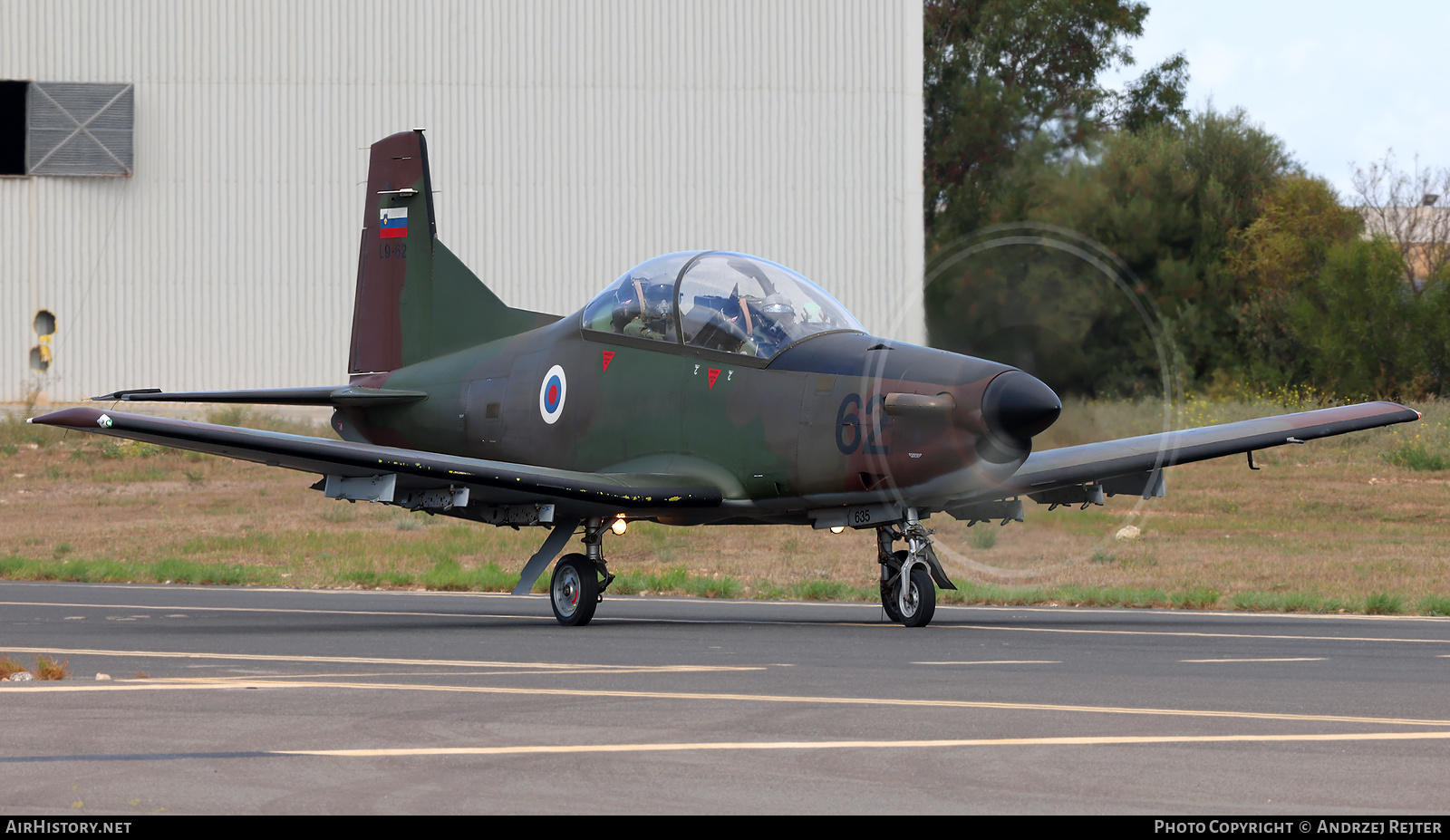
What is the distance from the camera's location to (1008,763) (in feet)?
22.0

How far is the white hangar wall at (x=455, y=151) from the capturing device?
36500mm

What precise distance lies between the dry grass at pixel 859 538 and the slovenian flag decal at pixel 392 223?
487 centimetres

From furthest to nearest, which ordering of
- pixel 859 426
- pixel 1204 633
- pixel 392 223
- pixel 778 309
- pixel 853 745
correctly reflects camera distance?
1. pixel 392 223
2. pixel 778 309
3. pixel 1204 633
4. pixel 859 426
5. pixel 853 745

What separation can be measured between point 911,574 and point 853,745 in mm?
6693

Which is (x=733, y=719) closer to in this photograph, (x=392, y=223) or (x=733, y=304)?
(x=733, y=304)

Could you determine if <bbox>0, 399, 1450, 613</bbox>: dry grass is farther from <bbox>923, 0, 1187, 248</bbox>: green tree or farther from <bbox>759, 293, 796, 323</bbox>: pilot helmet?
<bbox>923, 0, 1187, 248</bbox>: green tree

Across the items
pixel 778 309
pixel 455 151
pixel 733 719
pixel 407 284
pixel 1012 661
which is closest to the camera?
pixel 733 719

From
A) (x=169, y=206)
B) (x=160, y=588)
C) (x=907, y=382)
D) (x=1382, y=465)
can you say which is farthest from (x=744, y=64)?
(x=907, y=382)

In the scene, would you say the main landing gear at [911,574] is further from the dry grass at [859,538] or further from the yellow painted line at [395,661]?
the yellow painted line at [395,661]

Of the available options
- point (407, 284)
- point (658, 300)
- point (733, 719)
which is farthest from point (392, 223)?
point (733, 719)

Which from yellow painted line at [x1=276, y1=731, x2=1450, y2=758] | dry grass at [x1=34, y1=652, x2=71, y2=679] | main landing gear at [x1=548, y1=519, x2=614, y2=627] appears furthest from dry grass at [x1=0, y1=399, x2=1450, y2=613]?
dry grass at [x1=34, y1=652, x2=71, y2=679]

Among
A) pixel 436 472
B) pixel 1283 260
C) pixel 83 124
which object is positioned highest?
pixel 83 124

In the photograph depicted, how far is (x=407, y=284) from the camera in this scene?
18.7 metres

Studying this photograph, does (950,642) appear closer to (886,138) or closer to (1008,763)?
(1008,763)
